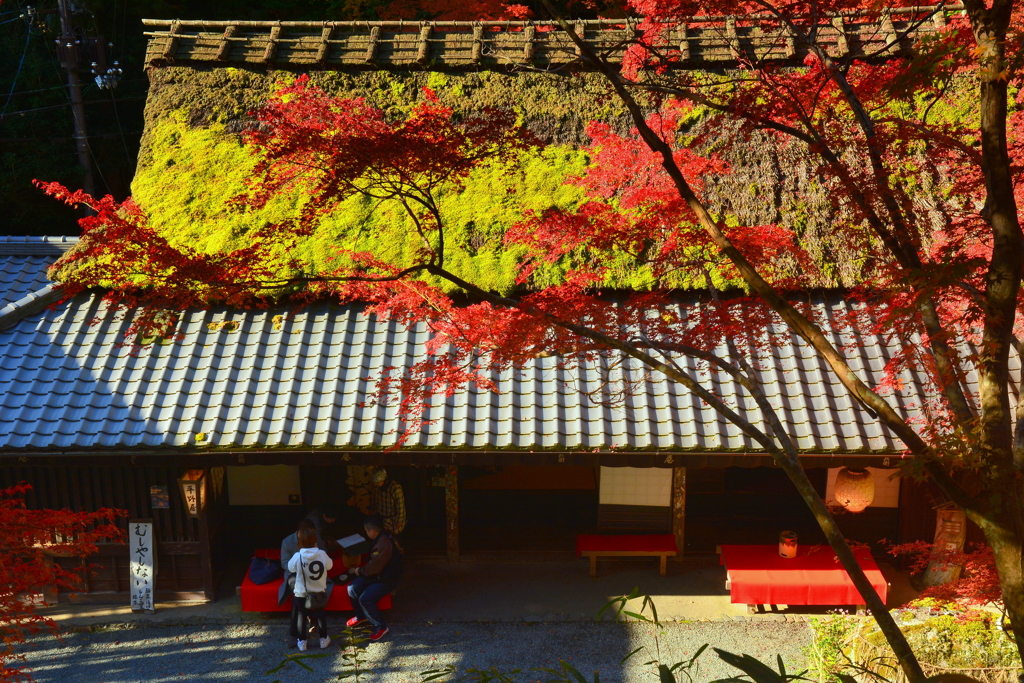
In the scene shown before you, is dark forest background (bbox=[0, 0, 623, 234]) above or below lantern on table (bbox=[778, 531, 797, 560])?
above

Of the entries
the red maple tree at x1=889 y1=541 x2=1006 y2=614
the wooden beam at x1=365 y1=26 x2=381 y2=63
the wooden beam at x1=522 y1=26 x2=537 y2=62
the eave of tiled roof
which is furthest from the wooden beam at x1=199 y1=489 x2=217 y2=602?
the red maple tree at x1=889 y1=541 x2=1006 y2=614

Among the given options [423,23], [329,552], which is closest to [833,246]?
[423,23]

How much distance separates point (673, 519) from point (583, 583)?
1173 millimetres

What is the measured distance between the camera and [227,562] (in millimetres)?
8219

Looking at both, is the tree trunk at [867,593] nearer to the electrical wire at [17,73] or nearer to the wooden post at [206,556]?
the wooden post at [206,556]

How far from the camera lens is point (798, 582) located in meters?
7.14

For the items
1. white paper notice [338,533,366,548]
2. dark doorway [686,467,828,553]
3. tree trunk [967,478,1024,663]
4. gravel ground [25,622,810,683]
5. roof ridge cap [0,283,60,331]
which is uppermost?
roof ridge cap [0,283,60,331]

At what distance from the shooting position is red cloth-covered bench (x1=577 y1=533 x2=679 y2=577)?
7.87 m

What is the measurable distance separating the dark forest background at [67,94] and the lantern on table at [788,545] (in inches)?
390

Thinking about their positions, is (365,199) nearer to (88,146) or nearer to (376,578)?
(376,578)

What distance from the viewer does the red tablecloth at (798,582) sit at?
7117mm

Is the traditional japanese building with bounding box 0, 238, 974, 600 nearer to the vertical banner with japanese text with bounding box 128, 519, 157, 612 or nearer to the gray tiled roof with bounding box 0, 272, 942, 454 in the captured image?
the gray tiled roof with bounding box 0, 272, 942, 454

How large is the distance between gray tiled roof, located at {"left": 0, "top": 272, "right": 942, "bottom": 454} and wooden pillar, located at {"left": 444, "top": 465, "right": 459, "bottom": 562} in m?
1.27

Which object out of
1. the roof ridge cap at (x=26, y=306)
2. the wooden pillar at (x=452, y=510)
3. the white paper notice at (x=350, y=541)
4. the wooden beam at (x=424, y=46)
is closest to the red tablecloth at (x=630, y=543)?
the wooden pillar at (x=452, y=510)
